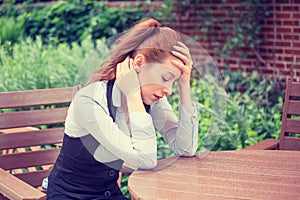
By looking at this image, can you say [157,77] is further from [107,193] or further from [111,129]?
[107,193]

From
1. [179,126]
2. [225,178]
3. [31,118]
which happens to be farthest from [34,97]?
[225,178]

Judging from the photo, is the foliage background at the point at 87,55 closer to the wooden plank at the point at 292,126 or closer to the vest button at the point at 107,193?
the wooden plank at the point at 292,126

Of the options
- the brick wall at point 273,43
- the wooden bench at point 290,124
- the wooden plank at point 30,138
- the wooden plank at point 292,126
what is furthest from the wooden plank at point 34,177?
the brick wall at point 273,43

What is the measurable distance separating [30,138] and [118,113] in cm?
79

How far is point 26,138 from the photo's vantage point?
3363mm

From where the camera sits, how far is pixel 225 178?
8.71ft

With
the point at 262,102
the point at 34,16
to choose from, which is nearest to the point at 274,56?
the point at 262,102

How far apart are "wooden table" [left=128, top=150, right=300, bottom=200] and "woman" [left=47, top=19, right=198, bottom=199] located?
135mm

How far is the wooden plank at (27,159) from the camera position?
10.7ft

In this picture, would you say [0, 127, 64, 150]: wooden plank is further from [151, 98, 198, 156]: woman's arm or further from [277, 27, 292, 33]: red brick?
[277, 27, 292, 33]: red brick

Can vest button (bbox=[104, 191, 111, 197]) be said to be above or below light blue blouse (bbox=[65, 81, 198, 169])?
below

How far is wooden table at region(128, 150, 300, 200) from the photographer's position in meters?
Result: 2.45

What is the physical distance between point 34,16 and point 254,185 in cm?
617

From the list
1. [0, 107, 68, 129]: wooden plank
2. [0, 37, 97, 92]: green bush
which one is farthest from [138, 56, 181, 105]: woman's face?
[0, 37, 97, 92]: green bush
